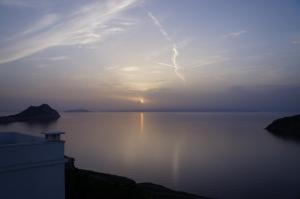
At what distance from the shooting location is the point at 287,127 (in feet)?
342

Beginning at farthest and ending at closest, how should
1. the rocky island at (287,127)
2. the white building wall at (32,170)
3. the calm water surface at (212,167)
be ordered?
the rocky island at (287,127) < the calm water surface at (212,167) < the white building wall at (32,170)

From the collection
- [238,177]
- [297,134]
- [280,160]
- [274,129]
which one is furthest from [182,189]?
[274,129]

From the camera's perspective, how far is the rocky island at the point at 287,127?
9709 centimetres

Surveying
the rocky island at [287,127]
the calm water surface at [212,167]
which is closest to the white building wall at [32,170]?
the calm water surface at [212,167]

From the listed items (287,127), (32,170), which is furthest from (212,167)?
(287,127)

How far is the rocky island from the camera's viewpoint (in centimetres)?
9709

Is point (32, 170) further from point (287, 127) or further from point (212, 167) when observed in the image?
point (287, 127)

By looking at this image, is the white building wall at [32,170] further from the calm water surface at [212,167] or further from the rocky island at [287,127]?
the rocky island at [287,127]

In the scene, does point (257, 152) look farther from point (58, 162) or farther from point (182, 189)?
point (58, 162)

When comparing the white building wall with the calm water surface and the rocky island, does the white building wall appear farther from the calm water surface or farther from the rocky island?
the rocky island

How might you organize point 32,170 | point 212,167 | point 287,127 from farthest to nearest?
point 287,127, point 212,167, point 32,170

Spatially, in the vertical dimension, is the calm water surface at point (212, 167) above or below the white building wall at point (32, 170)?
below

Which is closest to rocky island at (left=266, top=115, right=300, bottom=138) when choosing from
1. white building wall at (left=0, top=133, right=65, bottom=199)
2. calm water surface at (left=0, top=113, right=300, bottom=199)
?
calm water surface at (left=0, top=113, right=300, bottom=199)

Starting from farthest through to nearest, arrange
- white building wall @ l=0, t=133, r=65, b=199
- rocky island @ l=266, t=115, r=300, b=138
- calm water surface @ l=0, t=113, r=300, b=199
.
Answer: rocky island @ l=266, t=115, r=300, b=138
calm water surface @ l=0, t=113, r=300, b=199
white building wall @ l=0, t=133, r=65, b=199
